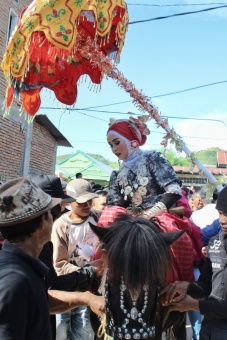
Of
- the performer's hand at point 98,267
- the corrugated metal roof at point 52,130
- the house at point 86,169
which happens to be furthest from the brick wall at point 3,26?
the performer's hand at point 98,267

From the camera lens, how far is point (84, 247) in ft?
12.8

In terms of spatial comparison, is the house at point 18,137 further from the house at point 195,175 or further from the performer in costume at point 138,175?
the performer in costume at point 138,175

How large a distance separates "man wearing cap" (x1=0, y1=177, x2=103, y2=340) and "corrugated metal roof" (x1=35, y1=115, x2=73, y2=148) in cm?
1249

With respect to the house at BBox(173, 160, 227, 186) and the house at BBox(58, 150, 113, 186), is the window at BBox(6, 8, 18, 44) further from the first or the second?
the house at BBox(58, 150, 113, 186)

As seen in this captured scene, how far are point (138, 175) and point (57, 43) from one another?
4.41 feet

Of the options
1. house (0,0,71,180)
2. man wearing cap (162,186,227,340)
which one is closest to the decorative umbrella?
man wearing cap (162,186,227,340)

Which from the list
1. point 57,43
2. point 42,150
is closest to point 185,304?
point 57,43

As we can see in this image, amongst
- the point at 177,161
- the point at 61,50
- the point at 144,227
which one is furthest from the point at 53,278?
the point at 177,161

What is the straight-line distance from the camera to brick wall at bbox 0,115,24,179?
11914 millimetres

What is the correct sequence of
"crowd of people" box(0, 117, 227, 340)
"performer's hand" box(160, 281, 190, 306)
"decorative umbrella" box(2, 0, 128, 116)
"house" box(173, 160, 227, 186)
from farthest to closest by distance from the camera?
"house" box(173, 160, 227, 186)
"decorative umbrella" box(2, 0, 128, 116)
"performer's hand" box(160, 281, 190, 306)
"crowd of people" box(0, 117, 227, 340)

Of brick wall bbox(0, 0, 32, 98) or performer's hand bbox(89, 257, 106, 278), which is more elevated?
brick wall bbox(0, 0, 32, 98)

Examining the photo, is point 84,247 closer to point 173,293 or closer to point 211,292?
point 211,292

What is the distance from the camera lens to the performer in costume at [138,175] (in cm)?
304

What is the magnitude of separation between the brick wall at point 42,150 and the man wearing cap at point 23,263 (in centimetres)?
1240
